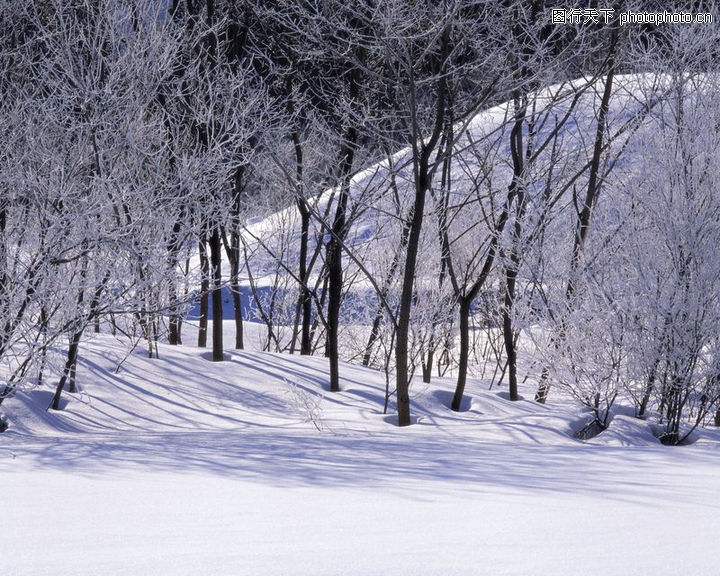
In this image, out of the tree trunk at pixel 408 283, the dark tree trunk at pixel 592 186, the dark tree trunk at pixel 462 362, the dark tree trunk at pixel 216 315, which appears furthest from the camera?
the dark tree trunk at pixel 216 315

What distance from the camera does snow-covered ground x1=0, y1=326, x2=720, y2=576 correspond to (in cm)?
273

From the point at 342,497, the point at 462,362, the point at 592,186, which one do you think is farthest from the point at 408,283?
the point at 342,497

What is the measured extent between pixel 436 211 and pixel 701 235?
16.5ft

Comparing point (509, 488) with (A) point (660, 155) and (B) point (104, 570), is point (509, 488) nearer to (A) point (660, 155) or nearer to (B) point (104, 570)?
(B) point (104, 570)

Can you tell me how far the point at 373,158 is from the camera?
462 inches

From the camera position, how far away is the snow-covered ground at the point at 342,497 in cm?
273

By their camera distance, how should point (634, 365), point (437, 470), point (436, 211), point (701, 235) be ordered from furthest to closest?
point (436, 211)
point (634, 365)
point (701, 235)
point (437, 470)

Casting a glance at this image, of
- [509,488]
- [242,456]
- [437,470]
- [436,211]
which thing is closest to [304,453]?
[242,456]

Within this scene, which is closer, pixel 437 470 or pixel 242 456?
pixel 437 470

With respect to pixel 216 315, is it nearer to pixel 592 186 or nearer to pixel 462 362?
pixel 462 362

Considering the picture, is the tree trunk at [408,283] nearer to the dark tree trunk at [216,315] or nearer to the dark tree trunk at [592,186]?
the dark tree trunk at [592,186]

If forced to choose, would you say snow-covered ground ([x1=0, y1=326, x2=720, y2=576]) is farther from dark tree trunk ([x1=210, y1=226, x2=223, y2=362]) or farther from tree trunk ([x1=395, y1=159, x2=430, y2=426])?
dark tree trunk ([x1=210, y1=226, x2=223, y2=362])

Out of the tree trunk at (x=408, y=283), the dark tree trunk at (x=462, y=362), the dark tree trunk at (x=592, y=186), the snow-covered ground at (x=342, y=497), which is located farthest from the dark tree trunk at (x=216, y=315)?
the dark tree trunk at (x=592, y=186)

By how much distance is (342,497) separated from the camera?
3980 millimetres
